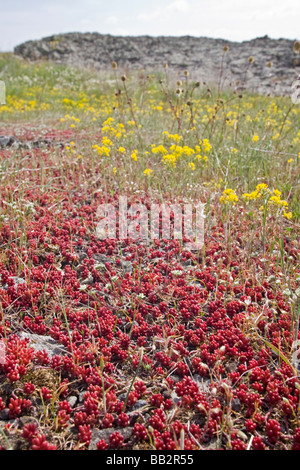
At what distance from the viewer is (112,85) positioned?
1750 cm

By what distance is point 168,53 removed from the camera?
3086 cm

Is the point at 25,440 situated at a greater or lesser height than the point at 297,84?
lesser

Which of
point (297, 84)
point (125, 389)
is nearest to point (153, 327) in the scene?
point (125, 389)

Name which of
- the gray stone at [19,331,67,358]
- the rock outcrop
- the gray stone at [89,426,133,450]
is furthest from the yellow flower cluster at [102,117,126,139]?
the rock outcrop

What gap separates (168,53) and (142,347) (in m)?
33.6

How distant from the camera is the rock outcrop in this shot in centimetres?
2481

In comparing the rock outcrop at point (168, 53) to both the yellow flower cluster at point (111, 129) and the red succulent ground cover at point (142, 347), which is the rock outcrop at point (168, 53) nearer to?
the yellow flower cluster at point (111, 129)

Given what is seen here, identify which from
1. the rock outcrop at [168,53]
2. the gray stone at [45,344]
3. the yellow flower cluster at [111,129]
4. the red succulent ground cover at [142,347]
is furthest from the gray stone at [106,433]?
the rock outcrop at [168,53]

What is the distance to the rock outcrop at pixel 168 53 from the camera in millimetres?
24812

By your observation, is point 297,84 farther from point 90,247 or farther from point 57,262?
point 57,262

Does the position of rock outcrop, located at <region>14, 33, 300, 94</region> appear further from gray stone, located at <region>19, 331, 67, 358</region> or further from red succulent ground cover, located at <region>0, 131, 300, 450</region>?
gray stone, located at <region>19, 331, 67, 358</region>

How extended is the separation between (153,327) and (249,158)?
3.97m

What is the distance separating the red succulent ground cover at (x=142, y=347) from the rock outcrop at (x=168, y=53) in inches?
868
